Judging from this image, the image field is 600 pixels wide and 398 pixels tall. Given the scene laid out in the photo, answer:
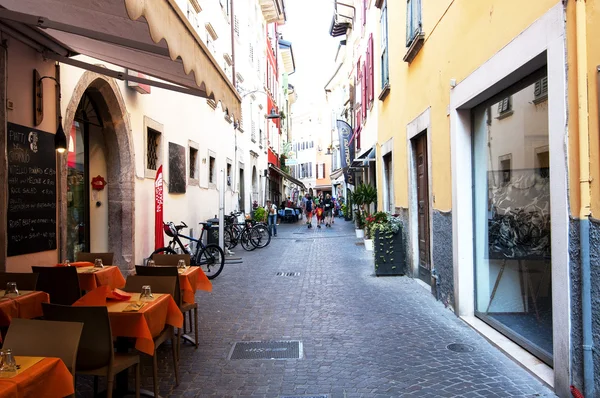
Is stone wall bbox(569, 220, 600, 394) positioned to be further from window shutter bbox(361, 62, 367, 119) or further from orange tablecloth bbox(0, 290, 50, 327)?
window shutter bbox(361, 62, 367, 119)

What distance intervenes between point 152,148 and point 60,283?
5.82 metres

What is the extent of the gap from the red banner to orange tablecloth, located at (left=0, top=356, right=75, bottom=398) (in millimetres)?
7072

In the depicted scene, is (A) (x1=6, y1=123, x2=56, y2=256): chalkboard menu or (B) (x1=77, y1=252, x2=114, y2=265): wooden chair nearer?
(A) (x1=6, y1=123, x2=56, y2=256): chalkboard menu

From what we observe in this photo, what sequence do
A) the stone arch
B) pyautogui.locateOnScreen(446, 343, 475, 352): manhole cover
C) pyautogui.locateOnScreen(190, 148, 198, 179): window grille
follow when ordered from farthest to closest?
pyautogui.locateOnScreen(190, 148, 198, 179): window grille → the stone arch → pyautogui.locateOnScreen(446, 343, 475, 352): manhole cover

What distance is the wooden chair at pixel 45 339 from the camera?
9.13ft

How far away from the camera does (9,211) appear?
5.37m

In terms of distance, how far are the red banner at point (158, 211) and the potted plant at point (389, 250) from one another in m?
3.98

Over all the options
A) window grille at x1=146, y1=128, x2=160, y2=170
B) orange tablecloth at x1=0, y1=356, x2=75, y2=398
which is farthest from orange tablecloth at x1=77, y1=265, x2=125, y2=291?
window grille at x1=146, y1=128, x2=160, y2=170

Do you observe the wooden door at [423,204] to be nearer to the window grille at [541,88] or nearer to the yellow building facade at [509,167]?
the yellow building facade at [509,167]

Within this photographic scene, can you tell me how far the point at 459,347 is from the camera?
195 inches

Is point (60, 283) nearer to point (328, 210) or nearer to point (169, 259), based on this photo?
point (169, 259)

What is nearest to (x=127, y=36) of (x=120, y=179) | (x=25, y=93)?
(x=25, y=93)

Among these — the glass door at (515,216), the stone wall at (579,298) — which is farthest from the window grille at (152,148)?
the stone wall at (579,298)

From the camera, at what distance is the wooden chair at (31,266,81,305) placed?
187 inches
